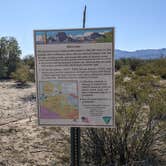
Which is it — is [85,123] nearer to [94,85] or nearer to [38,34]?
[94,85]

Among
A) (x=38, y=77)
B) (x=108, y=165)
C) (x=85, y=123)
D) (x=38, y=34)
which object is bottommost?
(x=108, y=165)

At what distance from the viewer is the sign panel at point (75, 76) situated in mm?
2928

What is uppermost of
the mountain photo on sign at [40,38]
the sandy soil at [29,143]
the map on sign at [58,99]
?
the mountain photo on sign at [40,38]

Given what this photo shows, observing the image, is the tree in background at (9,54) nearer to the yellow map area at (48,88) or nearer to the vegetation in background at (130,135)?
the vegetation in background at (130,135)

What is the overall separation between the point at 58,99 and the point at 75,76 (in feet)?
1.04

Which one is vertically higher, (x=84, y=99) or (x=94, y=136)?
(x=84, y=99)

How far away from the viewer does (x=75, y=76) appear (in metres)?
2.99

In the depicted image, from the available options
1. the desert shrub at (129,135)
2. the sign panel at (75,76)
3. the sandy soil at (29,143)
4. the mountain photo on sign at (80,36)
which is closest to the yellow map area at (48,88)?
the sign panel at (75,76)

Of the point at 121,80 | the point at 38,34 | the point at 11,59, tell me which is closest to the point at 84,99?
the point at 38,34

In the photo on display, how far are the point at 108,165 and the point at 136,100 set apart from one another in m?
1.07

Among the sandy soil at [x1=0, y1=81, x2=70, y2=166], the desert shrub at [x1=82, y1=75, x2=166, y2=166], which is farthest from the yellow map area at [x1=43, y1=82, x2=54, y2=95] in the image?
the sandy soil at [x1=0, y1=81, x2=70, y2=166]

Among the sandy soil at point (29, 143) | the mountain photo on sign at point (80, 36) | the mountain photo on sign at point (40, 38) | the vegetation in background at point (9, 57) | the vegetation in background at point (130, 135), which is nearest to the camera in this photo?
the mountain photo on sign at point (80, 36)

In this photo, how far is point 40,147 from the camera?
494 centimetres

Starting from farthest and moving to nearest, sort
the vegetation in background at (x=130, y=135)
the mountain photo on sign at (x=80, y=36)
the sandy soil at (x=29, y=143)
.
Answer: the sandy soil at (x=29, y=143) → the vegetation in background at (x=130, y=135) → the mountain photo on sign at (x=80, y=36)
